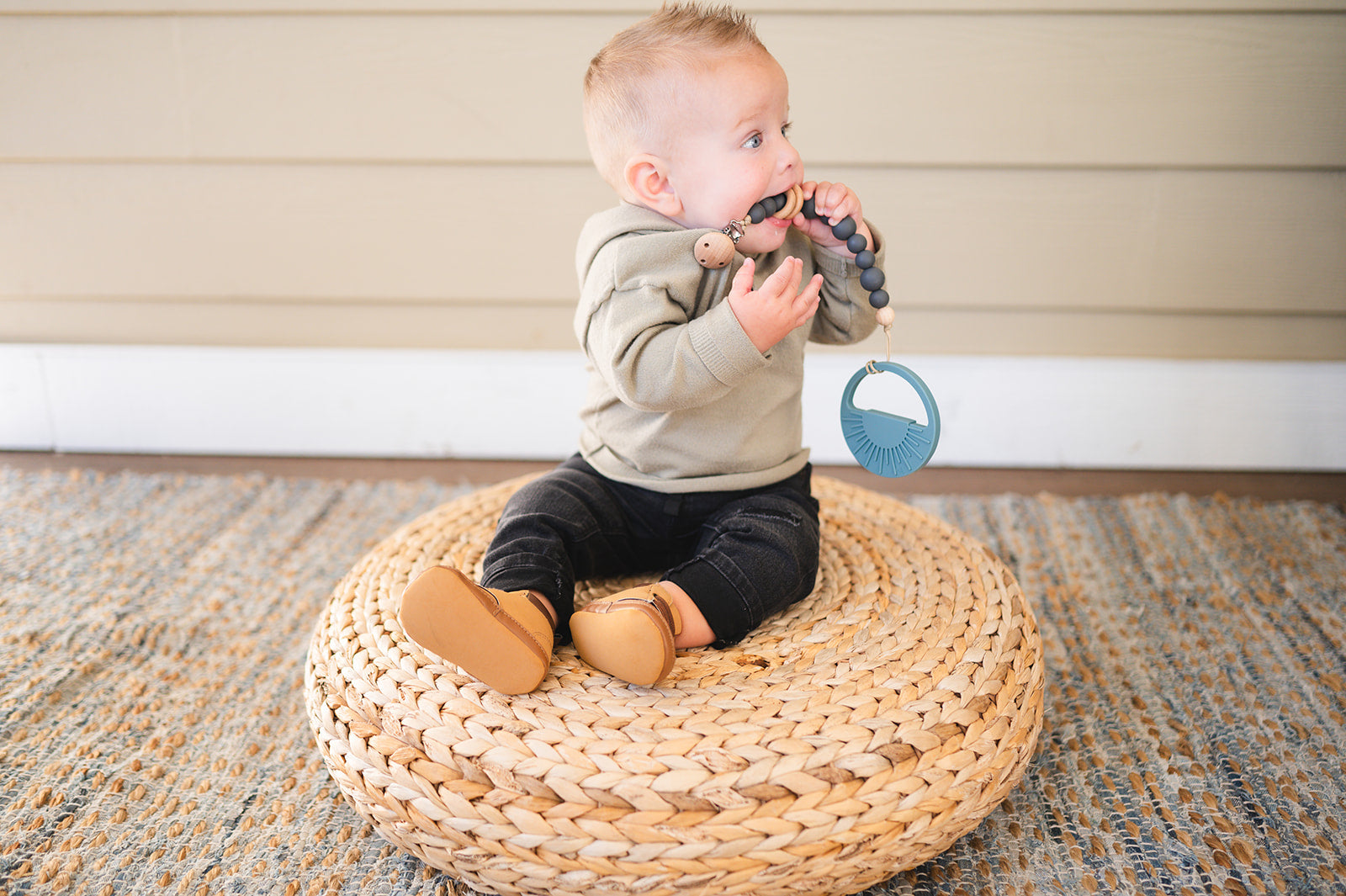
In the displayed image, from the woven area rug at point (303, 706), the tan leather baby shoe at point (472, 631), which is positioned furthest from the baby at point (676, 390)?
the woven area rug at point (303, 706)

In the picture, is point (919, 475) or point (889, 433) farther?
point (919, 475)

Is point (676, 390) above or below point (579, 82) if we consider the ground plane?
below

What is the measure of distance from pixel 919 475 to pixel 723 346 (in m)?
0.96

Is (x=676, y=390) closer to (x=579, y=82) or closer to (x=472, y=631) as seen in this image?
(x=472, y=631)

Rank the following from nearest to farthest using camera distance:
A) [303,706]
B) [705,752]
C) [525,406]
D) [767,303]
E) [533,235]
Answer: [705,752]
[767,303]
[303,706]
[533,235]
[525,406]

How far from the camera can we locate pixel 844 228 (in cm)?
97

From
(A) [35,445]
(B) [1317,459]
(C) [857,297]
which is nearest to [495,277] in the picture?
(C) [857,297]

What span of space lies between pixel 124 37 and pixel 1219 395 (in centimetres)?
183

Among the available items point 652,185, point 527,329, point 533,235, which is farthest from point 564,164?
point 652,185

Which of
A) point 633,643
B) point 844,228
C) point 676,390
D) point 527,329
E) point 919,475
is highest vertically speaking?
point 844,228

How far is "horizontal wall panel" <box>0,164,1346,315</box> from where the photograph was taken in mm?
1527

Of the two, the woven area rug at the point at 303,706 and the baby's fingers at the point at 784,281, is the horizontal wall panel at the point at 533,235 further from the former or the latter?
the baby's fingers at the point at 784,281

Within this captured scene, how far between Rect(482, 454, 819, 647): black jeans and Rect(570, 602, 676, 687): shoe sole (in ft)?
0.29

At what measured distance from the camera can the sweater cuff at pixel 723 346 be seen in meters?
0.86
